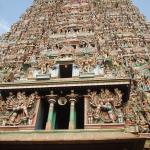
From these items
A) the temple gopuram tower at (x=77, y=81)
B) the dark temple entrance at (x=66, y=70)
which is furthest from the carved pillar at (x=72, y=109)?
the dark temple entrance at (x=66, y=70)

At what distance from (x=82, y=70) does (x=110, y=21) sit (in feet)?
20.0

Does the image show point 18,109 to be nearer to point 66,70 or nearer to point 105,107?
point 105,107

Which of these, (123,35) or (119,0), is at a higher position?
(119,0)

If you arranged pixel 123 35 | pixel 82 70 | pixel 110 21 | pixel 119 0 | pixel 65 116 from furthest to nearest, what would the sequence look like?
1. pixel 119 0
2. pixel 110 21
3. pixel 123 35
4. pixel 82 70
5. pixel 65 116

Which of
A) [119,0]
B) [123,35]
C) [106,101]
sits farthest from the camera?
[119,0]

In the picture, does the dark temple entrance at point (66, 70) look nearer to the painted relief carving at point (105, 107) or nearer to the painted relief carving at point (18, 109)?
the painted relief carving at point (18, 109)

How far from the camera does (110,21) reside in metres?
16.3

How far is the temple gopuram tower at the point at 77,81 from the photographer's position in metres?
7.49

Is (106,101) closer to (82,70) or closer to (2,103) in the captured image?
(82,70)

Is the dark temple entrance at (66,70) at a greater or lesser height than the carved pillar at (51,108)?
greater

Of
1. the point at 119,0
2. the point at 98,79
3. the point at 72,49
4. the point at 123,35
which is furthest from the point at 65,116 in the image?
the point at 119,0

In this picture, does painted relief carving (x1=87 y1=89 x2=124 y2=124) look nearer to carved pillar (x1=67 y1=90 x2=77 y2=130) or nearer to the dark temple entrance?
carved pillar (x1=67 y1=90 x2=77 y2=130)

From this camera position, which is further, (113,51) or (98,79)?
(113,51)

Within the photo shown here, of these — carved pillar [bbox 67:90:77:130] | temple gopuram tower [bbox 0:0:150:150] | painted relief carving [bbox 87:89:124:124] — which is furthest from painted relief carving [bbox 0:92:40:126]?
painted relief carving [bbox 87:89:124:124]
